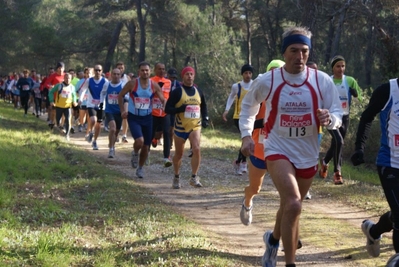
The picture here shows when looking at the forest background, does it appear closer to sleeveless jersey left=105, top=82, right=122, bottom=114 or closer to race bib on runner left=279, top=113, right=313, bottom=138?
sleeveless jersey left=105, top=82, right=122, bottom=114

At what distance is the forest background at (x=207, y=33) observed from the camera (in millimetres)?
24484

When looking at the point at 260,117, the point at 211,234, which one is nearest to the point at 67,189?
the point at 211,234

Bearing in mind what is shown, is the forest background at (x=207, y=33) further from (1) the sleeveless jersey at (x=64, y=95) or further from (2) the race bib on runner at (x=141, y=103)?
(2) the race bib on runner at (x=141, y=103)

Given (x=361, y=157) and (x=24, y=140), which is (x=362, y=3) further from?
(x=361, y=157)

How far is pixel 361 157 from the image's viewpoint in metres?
5.46

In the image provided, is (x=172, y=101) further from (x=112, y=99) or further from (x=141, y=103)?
(x=112, y=99)

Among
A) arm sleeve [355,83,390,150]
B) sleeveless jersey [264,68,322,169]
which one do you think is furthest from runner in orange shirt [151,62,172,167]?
sleeveless jersey [264,68,322,169]

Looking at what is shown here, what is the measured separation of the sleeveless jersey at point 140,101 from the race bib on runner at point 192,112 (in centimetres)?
146

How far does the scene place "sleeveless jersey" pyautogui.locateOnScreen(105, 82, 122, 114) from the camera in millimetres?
13968

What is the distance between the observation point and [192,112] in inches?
393

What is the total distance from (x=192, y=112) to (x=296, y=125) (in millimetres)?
4975

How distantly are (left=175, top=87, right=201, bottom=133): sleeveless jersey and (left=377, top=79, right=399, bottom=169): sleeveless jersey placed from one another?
4862 millimetres

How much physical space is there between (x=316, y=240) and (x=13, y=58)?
163 ft

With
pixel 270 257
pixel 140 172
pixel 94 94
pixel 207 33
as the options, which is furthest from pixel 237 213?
pixel 207 33
